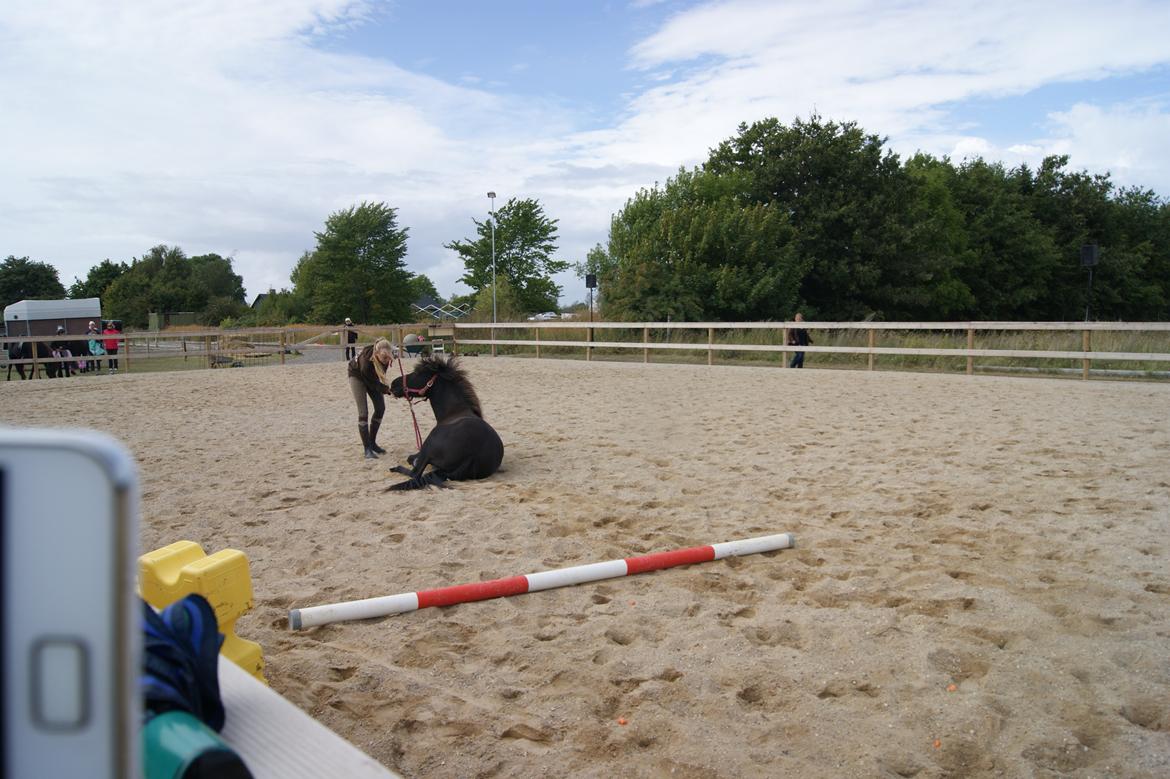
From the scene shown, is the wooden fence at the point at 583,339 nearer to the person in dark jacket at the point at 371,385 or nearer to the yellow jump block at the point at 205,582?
the person in dark jacket at the point at 371,385

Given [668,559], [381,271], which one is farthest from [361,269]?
[668,559]

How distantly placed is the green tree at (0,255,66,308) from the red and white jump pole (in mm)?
63889

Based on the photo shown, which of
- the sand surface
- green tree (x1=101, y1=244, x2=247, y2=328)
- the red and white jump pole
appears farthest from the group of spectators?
green tree (x1=101, y1=244, x2=247, y2=328)

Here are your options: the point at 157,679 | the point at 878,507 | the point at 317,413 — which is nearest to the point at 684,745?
the point at 157,679

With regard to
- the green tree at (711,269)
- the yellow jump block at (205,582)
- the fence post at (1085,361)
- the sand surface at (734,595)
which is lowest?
the sand surface at (734,595)

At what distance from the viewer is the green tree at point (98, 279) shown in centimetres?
6519

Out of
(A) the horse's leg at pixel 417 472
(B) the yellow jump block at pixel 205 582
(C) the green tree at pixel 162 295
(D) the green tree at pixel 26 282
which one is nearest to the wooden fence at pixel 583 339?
(A) the horse's leg at pixel 417 472

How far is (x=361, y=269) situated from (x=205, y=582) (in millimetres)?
46570

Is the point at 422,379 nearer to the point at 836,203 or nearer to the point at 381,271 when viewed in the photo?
the point at 836,203

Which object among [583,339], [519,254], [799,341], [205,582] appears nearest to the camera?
[205,582]

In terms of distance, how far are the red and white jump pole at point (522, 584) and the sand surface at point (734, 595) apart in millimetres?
54

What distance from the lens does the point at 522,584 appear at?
3.53m

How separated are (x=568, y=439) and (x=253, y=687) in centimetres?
585

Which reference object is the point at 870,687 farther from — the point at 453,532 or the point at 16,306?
the point at 16,306
